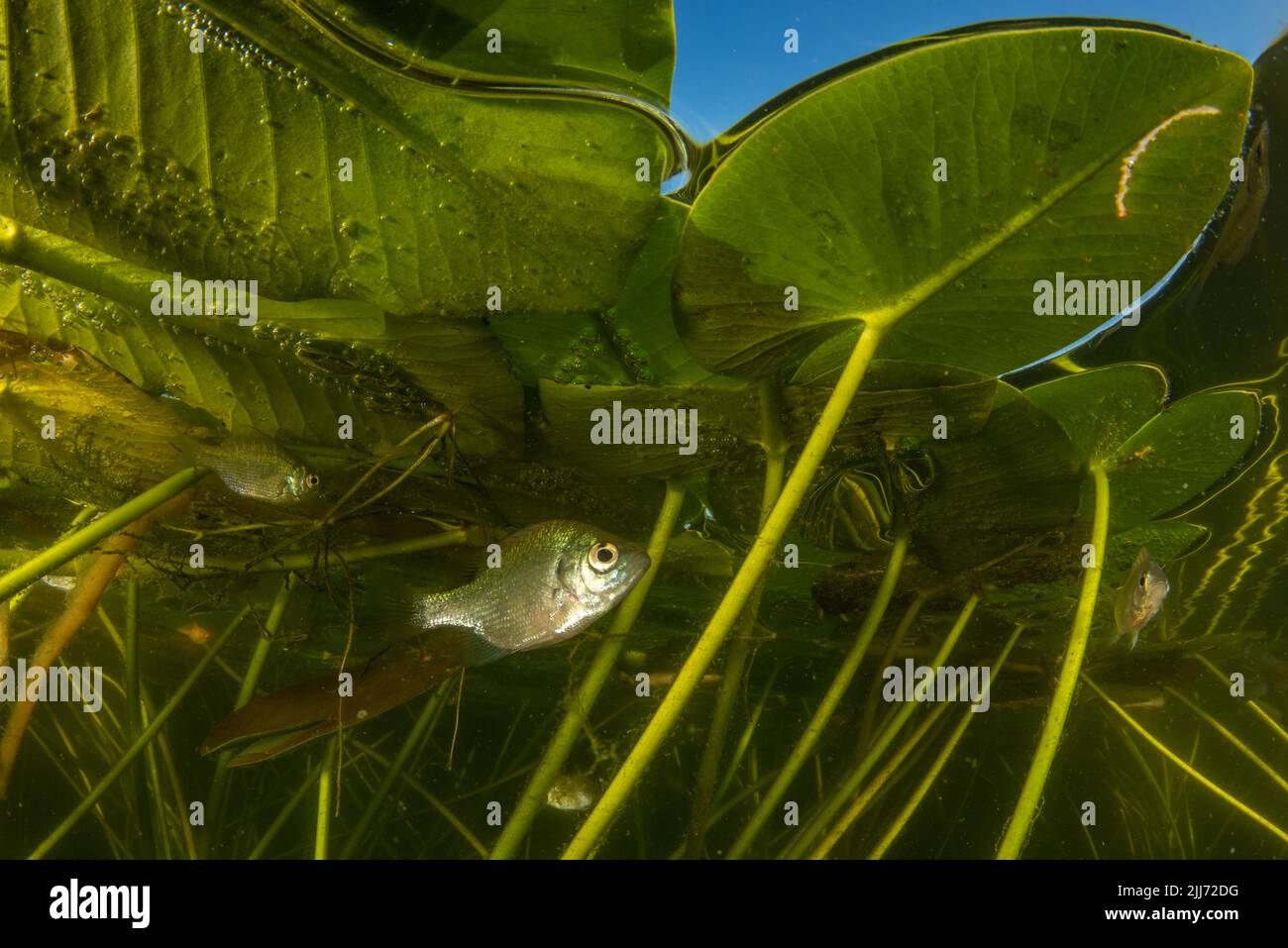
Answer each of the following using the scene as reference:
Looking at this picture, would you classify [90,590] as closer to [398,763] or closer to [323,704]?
[323,704]

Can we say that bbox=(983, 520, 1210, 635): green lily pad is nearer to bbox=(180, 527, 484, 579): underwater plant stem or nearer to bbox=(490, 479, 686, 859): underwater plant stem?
bbox=(490, 479, 686, 859): underwater plant stem

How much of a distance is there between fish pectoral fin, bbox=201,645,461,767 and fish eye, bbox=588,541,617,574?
2.78ft

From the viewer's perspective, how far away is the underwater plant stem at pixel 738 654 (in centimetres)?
309

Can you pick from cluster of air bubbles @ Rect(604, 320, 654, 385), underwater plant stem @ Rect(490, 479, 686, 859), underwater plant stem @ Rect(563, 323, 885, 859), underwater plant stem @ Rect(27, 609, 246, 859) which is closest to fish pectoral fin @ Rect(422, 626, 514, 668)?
underwater plant stem @ Rect(490, 479, 686, 859)

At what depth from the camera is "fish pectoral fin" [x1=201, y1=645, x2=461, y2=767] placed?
276cm

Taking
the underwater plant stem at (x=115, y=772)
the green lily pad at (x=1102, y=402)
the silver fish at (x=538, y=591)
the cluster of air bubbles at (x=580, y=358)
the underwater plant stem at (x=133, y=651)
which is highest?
the cluster of air bubbles at (x=580, y=358)

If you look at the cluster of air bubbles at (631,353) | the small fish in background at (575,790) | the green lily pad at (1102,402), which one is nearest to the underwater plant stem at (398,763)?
the small fish in background at (575,790)

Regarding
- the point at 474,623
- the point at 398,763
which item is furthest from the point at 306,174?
the point at 398,763

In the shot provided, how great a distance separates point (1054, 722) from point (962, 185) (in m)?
1.90

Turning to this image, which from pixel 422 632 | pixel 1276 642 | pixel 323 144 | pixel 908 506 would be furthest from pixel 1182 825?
pixel 323 144

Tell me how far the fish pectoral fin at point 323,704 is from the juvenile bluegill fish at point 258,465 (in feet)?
2.75

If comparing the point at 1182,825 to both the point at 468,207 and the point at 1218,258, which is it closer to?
the point at 1218,258

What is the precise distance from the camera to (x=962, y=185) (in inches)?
84.2

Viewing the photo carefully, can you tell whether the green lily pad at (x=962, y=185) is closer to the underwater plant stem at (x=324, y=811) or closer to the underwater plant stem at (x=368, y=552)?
the underwater plant stem at (x=368, y=552)
